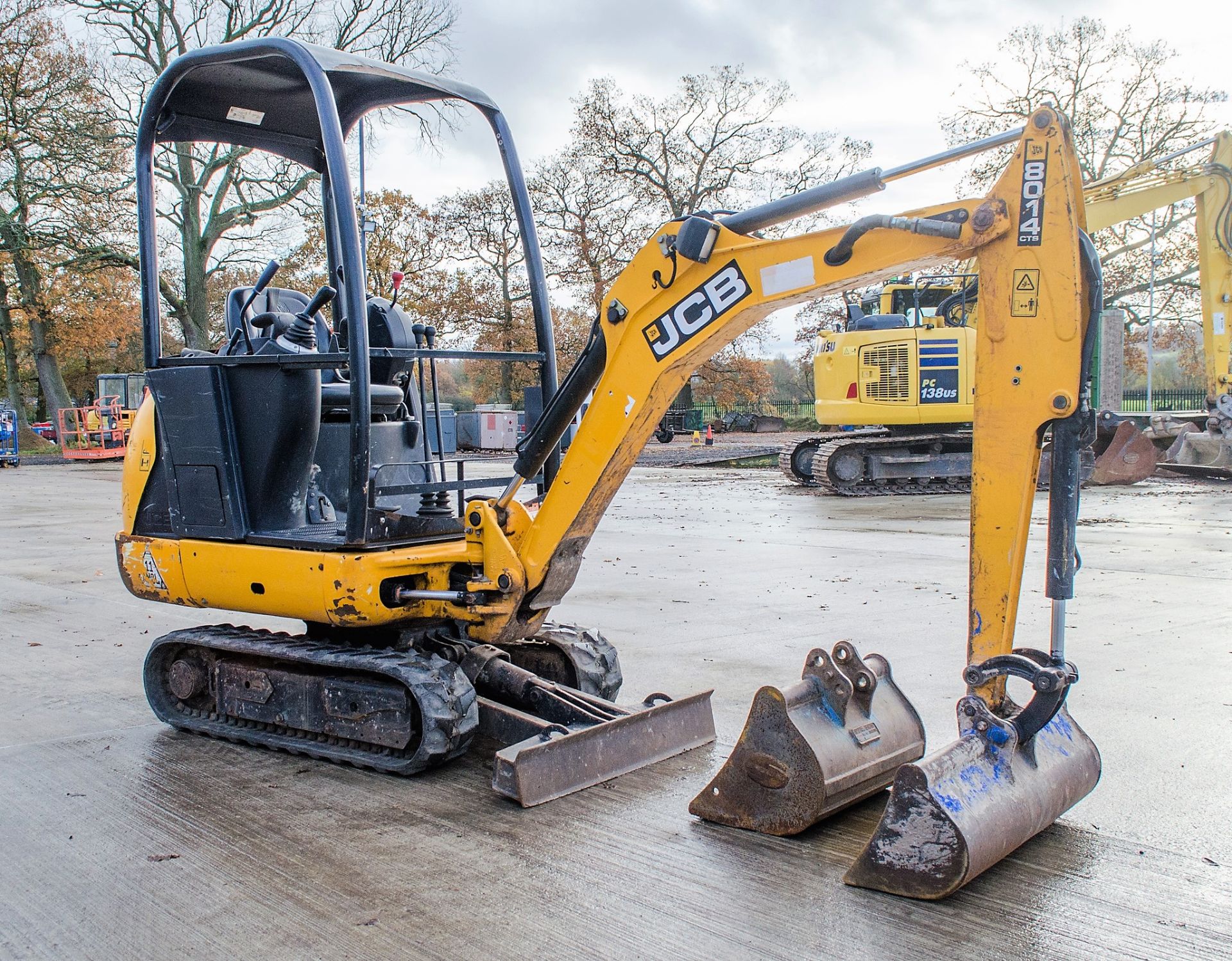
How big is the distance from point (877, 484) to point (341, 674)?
13230 mm

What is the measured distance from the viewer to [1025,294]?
3264 mm

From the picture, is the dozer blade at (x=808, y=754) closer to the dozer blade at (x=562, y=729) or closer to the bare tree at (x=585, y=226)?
the dozer blade at (x=562, y=729)

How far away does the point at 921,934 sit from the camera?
2.85m

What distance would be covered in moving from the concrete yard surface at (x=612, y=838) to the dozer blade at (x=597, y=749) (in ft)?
0.23

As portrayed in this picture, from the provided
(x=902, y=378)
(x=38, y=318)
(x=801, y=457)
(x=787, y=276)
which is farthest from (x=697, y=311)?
(x=38, y=318)

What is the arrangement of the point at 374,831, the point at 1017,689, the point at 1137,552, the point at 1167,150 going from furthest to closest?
the point at 1167,150 → the point at 1137,552 → the point at 1017,689 → the point at 374,831

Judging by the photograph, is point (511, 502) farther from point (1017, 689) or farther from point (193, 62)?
point (1017, 689)

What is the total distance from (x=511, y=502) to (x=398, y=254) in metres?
30.9

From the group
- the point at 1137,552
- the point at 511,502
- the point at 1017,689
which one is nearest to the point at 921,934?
the point at 511,502

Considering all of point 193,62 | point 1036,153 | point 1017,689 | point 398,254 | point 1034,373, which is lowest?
point 1017,689

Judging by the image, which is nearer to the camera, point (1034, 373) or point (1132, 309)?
point (1034, 373)

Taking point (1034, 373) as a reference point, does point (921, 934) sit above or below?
below

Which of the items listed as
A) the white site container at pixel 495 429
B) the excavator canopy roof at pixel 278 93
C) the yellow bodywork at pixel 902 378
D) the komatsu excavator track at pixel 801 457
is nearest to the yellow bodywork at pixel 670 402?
the excavator canopy roof at pixel 278 93

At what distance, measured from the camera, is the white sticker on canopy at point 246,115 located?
5.07 meters
